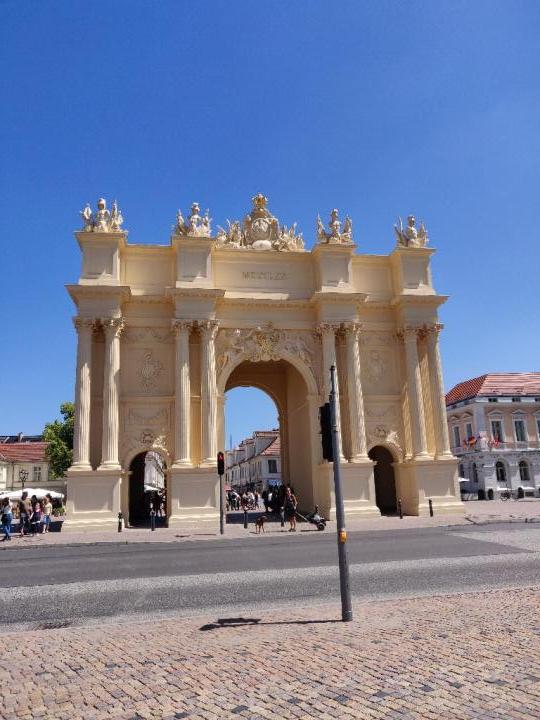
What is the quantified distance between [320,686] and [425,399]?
1067 inches

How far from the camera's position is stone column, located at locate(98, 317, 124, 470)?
85.9 ft

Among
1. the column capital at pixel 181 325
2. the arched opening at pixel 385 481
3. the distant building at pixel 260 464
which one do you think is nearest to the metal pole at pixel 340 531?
the column capital at pixel 181 325

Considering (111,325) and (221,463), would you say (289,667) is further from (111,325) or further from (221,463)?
(111,325)

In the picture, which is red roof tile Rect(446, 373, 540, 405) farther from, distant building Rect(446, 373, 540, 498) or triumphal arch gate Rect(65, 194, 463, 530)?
triumphal arch gate Rect(65, 194, 463, 530)

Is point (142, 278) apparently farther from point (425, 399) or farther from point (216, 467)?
point (425, 399)

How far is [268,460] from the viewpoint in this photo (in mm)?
77625

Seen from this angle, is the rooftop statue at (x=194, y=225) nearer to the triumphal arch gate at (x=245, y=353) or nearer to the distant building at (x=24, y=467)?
the triumphal arch gate at (x=245, y=353)

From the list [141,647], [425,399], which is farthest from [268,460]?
[141,647]

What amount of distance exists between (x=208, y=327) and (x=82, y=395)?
6941mm

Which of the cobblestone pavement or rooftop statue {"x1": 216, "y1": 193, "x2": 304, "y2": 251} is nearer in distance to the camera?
the cobblestone pavement

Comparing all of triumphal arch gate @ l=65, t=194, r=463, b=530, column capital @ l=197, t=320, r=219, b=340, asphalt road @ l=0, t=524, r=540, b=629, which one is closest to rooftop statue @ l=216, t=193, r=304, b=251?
triumphal arch gate @ l=65, t=194, r=463, b=530

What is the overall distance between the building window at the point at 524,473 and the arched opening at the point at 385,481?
28.6 meters

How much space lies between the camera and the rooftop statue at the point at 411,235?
105 ft

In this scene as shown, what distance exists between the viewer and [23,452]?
69750 millimetres
